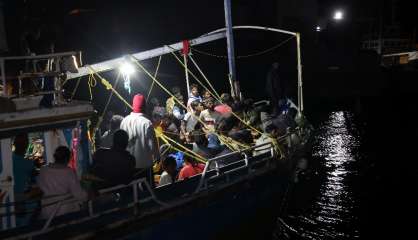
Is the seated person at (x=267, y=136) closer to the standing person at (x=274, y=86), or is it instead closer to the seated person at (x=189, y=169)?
the seated person at (x=189, y=169)

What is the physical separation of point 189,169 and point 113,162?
7.23 ft

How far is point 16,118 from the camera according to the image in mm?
5496

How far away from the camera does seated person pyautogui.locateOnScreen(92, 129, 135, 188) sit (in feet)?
20.3

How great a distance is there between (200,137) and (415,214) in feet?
22.4

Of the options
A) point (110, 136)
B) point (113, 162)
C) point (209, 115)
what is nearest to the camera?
point (113, 162)

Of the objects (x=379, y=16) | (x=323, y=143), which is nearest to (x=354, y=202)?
(x=323, y=143)

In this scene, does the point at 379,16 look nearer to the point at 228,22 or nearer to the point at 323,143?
the point at 323,143

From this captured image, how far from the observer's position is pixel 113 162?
6.21 m

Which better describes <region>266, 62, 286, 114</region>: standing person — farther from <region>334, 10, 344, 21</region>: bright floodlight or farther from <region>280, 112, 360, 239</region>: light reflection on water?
<region>334, 10, 344, 21</region>: bright floodlight

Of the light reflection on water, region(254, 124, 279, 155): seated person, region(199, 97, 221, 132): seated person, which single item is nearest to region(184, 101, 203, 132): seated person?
region(199, 97, 221, 132): seated person

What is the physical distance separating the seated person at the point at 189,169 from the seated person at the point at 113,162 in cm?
201

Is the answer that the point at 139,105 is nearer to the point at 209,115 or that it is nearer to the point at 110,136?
the point at 110,136

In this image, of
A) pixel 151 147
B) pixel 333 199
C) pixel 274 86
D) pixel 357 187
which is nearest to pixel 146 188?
pixel 151 147

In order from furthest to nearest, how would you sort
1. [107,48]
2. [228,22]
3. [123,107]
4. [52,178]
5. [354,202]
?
[107,48] → [123,107] → [354,202] → [228,22] → [52,178]
